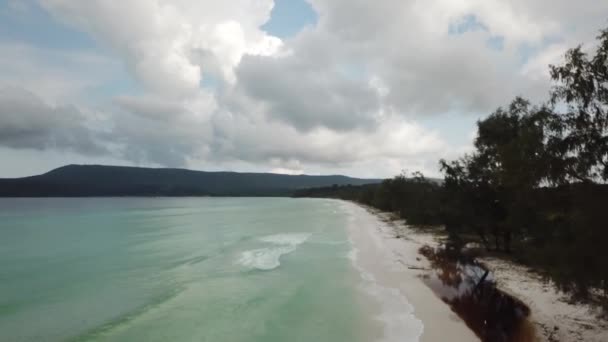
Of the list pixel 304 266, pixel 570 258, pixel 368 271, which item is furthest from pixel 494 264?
pixel 570 258

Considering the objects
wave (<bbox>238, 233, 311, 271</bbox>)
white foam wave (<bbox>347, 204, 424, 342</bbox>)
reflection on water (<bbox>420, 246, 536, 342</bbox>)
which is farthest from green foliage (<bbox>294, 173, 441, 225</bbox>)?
white foam wave (<bbox>347, 204, 424, 342</bbox>)

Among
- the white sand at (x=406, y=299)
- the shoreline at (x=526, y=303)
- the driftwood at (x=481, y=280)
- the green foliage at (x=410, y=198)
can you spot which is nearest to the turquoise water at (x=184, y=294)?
the white sand at (x=406, y=299)

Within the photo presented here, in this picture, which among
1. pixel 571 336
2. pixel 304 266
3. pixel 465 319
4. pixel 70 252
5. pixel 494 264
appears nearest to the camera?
pixel 571 336

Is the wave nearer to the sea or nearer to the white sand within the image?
the sea

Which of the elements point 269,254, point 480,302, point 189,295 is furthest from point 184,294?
point 480,302

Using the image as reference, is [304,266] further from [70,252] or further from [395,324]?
[70,252]

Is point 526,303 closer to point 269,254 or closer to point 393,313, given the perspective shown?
point 393,313
